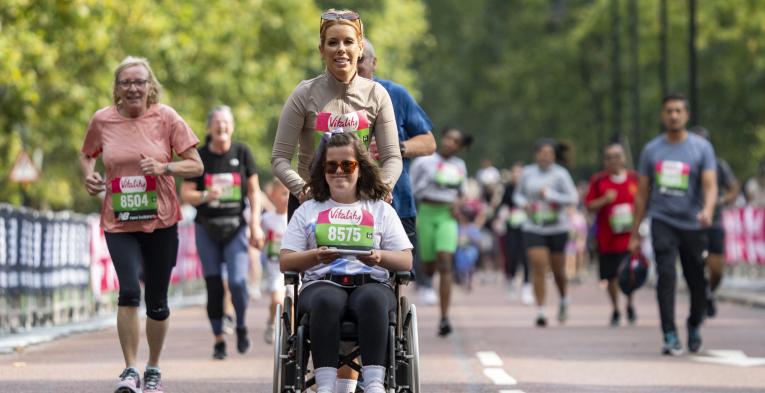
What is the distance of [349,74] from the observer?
31.3 ft

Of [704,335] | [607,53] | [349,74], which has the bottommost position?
[704,335]

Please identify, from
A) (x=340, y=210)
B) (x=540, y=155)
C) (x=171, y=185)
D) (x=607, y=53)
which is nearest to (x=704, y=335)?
(x=540, y=155)

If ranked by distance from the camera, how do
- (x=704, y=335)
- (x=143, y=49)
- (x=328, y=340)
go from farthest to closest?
(x=143, y=49), (x=704, y=335), (x=328, y=340)

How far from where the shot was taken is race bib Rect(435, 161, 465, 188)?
60.4 feet

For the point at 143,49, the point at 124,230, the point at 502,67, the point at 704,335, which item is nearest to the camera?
the point at 124,230

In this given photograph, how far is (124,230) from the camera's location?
10602 millimetres

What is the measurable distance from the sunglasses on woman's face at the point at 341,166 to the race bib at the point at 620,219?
36.4ft

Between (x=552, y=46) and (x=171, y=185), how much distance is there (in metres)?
55.3

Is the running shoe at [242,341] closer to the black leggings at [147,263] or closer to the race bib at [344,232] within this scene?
the black leggings at [147,263]

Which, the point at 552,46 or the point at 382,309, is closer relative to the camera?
the point at 382,309

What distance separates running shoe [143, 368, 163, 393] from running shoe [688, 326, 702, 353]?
5.41 m

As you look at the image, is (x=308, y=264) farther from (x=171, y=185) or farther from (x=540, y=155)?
(x=540, y=155)

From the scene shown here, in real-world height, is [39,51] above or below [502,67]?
below

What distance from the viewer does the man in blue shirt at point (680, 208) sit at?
14680mm
